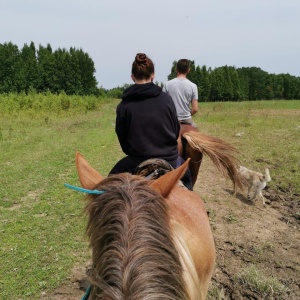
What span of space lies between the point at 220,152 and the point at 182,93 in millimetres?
1427

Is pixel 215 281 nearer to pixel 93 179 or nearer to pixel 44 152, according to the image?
pixel 93 179

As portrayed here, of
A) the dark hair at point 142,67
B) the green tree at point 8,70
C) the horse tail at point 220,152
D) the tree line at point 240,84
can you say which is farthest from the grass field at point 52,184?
the tree line at point 240,84

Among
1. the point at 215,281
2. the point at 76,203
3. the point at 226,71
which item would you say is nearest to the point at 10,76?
the point at 226,71

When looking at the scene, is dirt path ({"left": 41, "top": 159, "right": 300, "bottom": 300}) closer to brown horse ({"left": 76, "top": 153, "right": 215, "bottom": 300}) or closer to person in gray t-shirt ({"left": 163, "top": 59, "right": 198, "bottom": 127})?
person in gray t-shirt ({"left": 163, "top": 59, "right": 198, "bottom": 127})

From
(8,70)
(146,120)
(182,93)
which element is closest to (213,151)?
(146,120)

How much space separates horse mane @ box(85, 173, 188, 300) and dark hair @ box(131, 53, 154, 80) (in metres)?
1.03

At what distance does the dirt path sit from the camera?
11.9 feet

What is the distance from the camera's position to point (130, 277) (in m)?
1.23

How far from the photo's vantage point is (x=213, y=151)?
3250 millimetres

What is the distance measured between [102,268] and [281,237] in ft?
13.8

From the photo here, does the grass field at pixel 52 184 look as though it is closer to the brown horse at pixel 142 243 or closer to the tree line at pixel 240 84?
the brown horse at pixel 142 243

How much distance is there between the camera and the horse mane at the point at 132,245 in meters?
1.22

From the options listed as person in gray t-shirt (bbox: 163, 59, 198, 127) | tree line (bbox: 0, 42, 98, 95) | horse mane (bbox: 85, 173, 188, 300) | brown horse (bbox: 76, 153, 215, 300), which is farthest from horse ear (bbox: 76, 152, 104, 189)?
tree line (bbox: 0, 42, 98, 95)

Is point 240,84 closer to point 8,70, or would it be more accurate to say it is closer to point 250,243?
point 8,70
